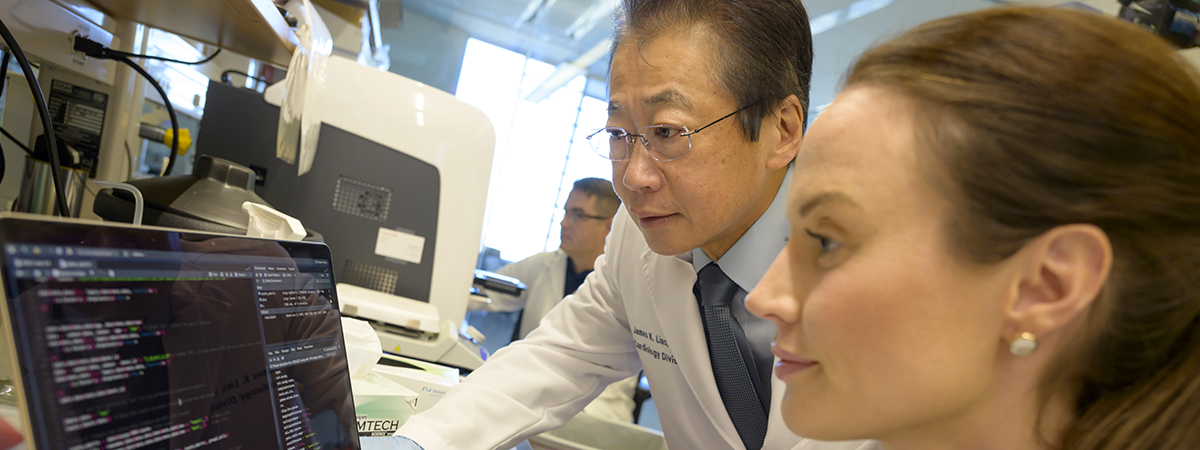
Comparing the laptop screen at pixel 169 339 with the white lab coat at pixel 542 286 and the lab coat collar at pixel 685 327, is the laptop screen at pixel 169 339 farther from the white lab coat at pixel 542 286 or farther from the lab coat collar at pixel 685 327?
the white lab coat at pixel 542 286

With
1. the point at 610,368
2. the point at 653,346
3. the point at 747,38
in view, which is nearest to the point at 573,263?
the point at 610,368

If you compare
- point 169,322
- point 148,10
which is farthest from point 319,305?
point 148,10

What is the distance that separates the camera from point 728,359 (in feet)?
3.21

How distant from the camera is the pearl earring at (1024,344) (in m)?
0.43

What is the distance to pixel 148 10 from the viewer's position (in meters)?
1.09

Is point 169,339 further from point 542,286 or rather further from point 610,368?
point 542,286

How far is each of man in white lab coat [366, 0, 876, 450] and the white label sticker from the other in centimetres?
43

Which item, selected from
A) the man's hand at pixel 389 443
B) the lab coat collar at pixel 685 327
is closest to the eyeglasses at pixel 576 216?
the lab coat collar at pixel 685 327

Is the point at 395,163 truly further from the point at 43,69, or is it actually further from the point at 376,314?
the point at 43,69

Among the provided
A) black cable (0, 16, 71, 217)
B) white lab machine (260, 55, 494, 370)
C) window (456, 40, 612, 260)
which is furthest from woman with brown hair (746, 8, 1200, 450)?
window (456, 40, 612, 260)

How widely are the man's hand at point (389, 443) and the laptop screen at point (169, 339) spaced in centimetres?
12

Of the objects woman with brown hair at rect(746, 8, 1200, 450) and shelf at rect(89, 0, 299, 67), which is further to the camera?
shelf at rect(89, 0, 299, 67)

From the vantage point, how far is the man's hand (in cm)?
75

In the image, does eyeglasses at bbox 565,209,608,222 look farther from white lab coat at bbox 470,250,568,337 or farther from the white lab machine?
the white lab machine
